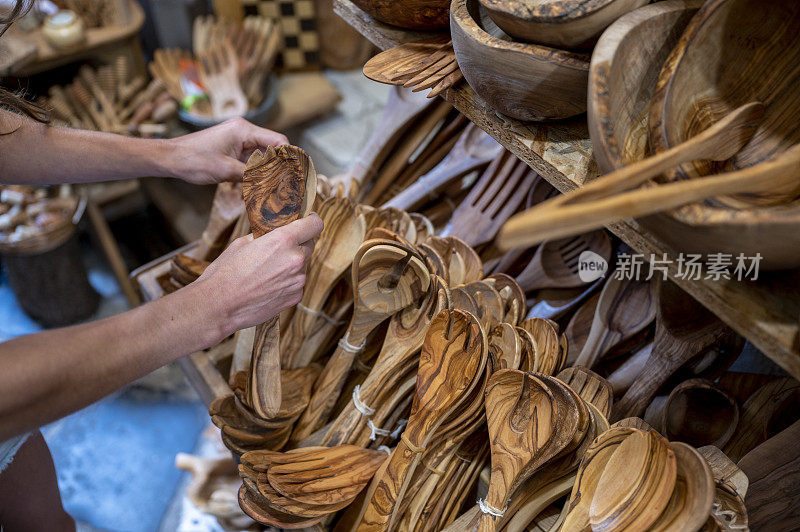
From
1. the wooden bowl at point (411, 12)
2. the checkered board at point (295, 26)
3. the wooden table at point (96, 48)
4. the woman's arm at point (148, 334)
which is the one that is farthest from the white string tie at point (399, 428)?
the checkered board at point (295, 26)

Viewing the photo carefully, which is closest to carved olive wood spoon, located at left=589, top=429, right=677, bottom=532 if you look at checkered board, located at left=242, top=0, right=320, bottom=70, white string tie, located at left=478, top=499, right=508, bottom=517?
white string tie, located at left=478, top=499, right=508, bottom=517


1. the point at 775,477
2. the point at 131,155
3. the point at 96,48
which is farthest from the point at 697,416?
the point at 96,48

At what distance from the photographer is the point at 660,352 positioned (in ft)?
2.77

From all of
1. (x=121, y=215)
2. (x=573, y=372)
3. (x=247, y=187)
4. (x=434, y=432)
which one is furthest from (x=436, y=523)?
(x=121, y=215)

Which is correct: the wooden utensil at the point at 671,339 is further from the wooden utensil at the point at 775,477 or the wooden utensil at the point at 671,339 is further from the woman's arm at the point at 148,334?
the woman's arm at the point at 148,334

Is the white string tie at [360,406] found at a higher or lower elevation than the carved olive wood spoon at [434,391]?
lower

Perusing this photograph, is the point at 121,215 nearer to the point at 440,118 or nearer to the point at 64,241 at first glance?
the point at 64,241

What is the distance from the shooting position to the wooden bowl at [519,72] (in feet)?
2.10

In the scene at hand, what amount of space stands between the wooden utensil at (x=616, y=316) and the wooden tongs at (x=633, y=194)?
0.40m

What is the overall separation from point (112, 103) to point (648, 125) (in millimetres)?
2033

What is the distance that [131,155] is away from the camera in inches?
38.9

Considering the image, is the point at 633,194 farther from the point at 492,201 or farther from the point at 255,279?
the point at 492,201

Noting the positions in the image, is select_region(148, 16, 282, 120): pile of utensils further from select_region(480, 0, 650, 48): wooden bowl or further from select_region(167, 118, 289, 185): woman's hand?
select_region(480, 0, 650, 48): wooden bowl

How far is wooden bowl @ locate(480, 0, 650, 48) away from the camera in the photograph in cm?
61
